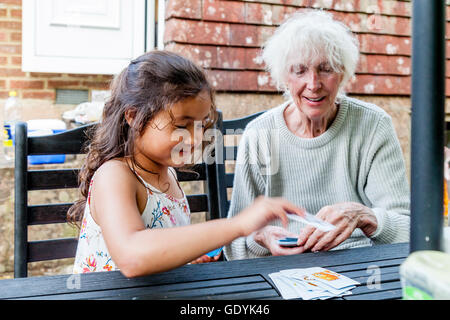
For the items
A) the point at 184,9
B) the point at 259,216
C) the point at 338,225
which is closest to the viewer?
the point at 259,216

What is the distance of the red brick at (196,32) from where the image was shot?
103 inches

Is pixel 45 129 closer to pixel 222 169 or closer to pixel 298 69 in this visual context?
pixel 222 169

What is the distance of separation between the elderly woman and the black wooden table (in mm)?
558

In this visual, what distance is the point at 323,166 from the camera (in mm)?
1691

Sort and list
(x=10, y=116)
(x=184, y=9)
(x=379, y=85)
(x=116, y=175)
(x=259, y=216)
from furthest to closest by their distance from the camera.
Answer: (x=379, y=85)
(x=10, y=116)
(x=184, y=9)
(x=116, y=175)
(x=259, y=216)

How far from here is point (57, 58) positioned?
2.78m

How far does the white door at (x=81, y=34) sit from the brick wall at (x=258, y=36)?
34 centimetres

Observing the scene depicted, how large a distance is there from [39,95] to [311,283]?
2.56m

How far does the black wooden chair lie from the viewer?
1.35 meters

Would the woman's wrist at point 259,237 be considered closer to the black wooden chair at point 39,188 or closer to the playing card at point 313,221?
the playing card at point 313,221

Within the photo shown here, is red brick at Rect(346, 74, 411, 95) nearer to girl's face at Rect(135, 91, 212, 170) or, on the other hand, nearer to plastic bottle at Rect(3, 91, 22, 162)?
girl's face at Rect(135, 91, 212, 170)

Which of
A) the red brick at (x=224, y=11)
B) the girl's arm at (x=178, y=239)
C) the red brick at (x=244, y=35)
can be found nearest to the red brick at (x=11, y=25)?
the red brick at (x=224, y=11)

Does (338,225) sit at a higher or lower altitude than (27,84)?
lower

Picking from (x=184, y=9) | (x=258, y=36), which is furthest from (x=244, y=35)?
(x=184, y=9)
